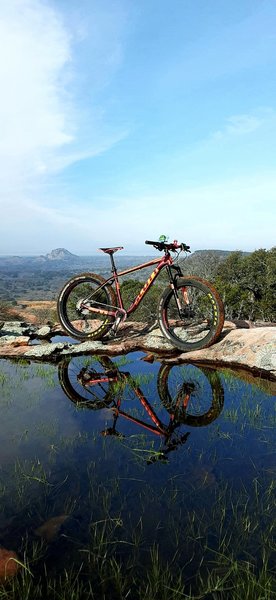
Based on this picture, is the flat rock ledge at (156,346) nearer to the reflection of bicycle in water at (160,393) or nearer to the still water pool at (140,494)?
the reflection of bicycle in water at (160,393)

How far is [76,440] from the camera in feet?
15.4

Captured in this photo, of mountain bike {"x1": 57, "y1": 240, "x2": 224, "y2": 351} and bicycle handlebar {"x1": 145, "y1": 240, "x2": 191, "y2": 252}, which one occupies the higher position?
bicycle handlebar {"x1": 145, "y1": 240, "x2": 191, "y2": 252}

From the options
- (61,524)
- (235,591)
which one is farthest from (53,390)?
(235,591)

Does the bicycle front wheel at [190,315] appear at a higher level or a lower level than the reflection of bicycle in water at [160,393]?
higher

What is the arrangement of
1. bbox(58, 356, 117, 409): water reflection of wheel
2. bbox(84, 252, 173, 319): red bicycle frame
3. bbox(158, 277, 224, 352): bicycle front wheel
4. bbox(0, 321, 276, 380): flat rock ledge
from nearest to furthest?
bbox(58, 356, 117, 409): water reflection of wheel < bbox(0, 321, 276, 380): flat rock ledge < bbox(158, 277, 224, 352): bicycle front wheel < bbox(84, 252, 173, 319): red bicycle frame

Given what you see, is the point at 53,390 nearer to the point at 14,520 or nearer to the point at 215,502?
the point at 14,520

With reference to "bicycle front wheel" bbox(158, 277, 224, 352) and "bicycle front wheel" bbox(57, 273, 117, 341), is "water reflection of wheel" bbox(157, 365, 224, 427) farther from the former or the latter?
"bicycle front wheel" bbox(57, 273, 117, 341)

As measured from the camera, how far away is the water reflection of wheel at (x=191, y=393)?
5371 mm

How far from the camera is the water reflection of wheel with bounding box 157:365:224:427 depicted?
17.6ft

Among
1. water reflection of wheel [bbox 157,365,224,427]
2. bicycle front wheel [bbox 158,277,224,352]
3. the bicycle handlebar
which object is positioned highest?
the bicycle handlebar

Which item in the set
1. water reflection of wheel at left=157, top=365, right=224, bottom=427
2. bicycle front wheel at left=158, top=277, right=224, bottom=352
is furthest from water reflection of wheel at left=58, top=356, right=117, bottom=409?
bicycle front wheel at left=158, top=277, right=224, bottom=352

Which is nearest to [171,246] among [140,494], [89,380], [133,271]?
[133,271]

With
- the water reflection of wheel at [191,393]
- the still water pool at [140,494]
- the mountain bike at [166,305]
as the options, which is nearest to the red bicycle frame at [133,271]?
the mountain bike at [166,305]

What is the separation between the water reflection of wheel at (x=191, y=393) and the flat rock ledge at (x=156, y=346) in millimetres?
692
